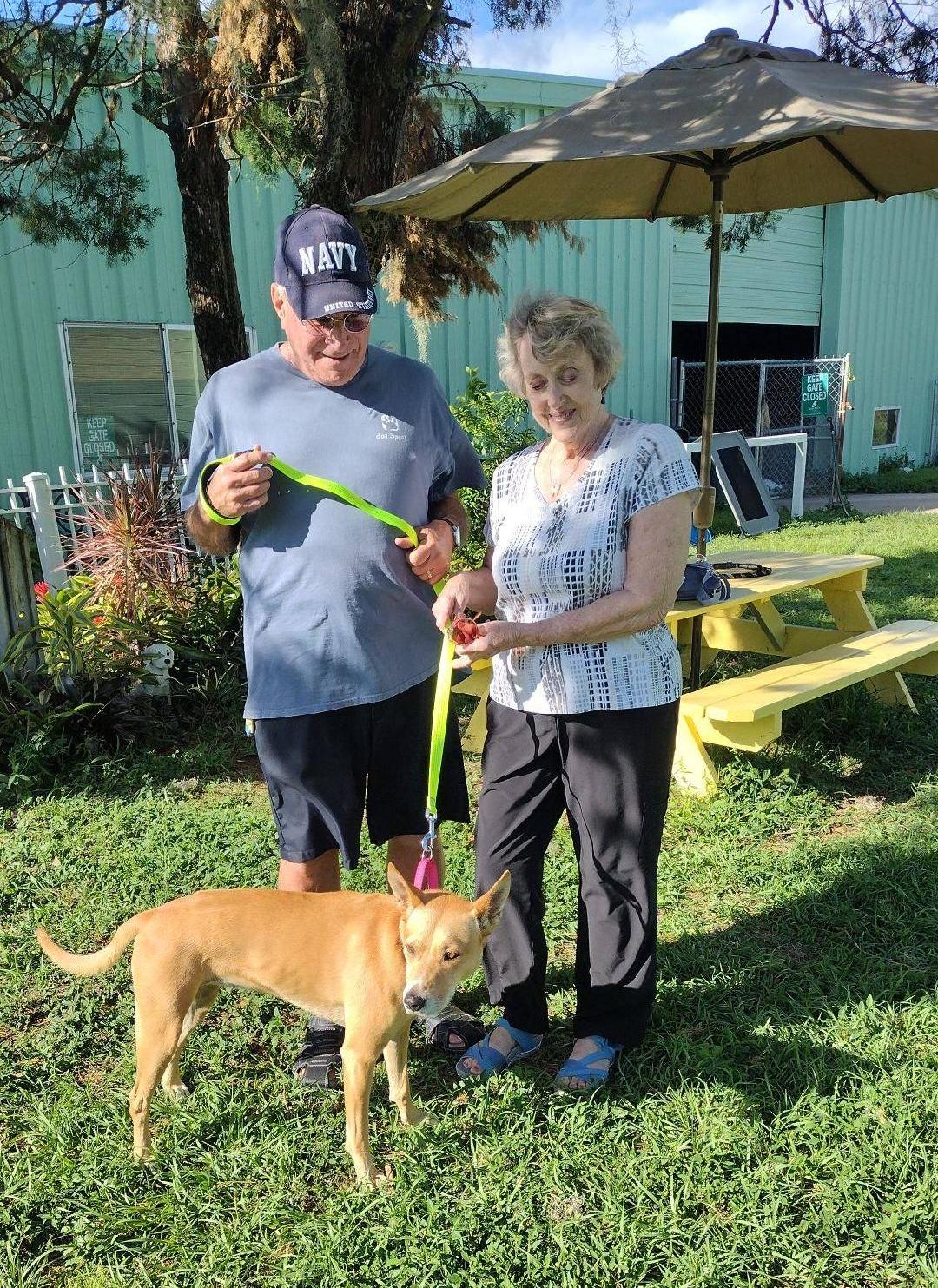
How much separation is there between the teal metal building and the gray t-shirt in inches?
138

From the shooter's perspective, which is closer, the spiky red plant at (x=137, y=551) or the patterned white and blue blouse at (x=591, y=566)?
the patterned white and blue blouse at (x=591, y=566)

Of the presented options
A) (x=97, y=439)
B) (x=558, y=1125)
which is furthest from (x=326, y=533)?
(x=97, y=439)

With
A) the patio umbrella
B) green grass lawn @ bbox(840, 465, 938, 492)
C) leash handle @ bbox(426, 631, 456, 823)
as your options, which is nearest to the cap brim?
leash handle @ bbox(426, 631, 456, 823)

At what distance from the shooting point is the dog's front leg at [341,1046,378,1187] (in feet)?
7.34

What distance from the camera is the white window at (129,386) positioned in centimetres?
970

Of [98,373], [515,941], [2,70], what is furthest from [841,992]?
[98,373]

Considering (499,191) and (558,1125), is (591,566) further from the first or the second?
(499,191)

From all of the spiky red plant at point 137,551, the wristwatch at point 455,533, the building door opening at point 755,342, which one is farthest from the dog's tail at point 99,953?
the building door opening at point 755,342

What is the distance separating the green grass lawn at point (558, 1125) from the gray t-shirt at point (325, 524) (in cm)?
113

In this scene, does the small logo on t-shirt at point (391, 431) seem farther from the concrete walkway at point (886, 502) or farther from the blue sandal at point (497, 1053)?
the concrete walkway at point (886, 502)

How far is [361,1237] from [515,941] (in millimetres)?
800

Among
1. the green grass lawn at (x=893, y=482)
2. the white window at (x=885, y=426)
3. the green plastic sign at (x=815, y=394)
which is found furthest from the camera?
the white window at (x=885, y=426)

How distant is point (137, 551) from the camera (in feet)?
19.6

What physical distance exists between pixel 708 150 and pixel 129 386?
7321 mm
